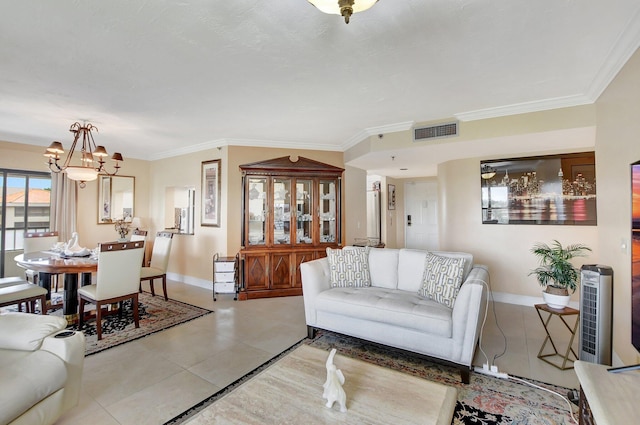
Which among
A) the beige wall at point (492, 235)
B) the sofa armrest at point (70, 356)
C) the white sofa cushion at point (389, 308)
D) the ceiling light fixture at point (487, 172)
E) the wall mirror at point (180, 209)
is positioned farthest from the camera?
the wall mirror at point (180, 209)

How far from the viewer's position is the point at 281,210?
4.84 meters

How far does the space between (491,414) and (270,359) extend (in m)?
1.75

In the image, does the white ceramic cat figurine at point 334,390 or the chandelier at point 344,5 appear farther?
the white ceramic cat figurine at point 334,390

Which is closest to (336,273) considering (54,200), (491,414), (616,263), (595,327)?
(491,414)

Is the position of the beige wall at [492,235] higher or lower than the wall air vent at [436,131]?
lower

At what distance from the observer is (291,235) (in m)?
4.82

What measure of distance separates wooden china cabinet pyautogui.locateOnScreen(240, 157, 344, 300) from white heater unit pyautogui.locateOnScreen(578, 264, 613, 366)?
3292mm

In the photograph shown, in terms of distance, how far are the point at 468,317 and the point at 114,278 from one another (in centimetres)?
351

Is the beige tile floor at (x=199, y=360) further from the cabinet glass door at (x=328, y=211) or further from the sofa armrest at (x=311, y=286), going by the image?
the cabinet glass door at (x=328, y=211)

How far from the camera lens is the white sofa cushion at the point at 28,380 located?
137 cm

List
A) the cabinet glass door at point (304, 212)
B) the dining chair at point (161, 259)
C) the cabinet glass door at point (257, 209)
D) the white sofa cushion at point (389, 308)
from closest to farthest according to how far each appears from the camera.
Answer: the white sofa cushion at point (389, 308) < the dining chair at point (161, 259) < the cabinet glass door at point (257, 209) < the cabinet glass door at point (304, 212)

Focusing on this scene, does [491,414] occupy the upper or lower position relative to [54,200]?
lower

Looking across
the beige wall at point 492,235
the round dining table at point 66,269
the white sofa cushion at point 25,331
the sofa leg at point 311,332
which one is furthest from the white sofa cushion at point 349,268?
the round dining table at point 66,269

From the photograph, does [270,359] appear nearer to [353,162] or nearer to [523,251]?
[353,162]
